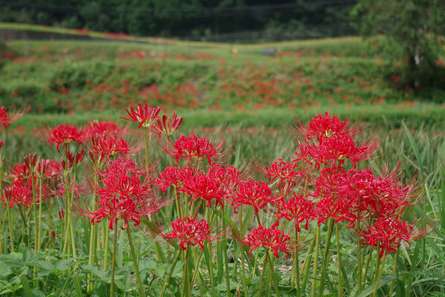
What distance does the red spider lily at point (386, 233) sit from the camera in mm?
1650

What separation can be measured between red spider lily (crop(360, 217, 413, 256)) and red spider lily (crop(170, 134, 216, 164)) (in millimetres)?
567

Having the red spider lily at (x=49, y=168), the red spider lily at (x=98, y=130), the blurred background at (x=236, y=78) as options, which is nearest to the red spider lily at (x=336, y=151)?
the red spider lily at (x=98, y=130)

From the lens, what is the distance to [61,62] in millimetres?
26109

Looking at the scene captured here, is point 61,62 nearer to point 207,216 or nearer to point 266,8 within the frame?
point 207,216

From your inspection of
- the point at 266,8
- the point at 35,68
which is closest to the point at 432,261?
the point at 35,68

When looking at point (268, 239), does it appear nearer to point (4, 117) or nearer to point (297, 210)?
point (297, 210)

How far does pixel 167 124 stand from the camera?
209 cm

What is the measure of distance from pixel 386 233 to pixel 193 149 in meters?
0.66

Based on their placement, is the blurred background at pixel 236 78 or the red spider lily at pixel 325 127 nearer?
the red spider lily at pixel 325 127

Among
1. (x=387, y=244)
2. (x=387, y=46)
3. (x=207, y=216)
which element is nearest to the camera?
(x=387, y=244)

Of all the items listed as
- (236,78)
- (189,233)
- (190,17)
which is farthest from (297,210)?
(190,17)

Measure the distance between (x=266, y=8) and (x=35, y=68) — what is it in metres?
36.0

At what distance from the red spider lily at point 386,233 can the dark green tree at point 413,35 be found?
2335 centimetres

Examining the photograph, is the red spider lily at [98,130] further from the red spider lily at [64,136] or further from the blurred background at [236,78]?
the blurred background at [236,78]
